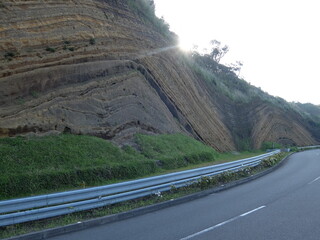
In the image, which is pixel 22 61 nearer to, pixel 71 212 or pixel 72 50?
pixel 72 50

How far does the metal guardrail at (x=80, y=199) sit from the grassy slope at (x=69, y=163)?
2404mm

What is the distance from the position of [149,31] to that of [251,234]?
65.1ft

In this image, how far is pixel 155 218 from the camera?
8.20 meters

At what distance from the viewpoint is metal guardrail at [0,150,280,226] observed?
6.83 metres

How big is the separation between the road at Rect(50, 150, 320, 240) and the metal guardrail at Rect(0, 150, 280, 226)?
793 millimetres

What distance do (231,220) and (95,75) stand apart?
11.2 metres

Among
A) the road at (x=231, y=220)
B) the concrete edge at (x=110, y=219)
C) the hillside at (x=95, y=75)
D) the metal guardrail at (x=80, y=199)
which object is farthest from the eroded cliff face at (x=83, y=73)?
the road at (x=231, y=220)

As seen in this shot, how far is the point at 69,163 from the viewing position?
1197 centimetres

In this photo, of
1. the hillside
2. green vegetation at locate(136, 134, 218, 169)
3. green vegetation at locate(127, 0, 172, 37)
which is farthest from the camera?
green vegetation at locate(127, 0, 172, 37)

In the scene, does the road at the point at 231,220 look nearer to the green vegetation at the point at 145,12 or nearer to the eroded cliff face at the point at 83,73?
the eroded cliff face at the point at 83,73

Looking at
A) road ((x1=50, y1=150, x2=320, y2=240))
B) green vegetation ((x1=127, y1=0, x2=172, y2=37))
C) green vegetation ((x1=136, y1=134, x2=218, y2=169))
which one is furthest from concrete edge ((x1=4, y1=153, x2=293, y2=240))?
green vegetation ((x1=127, y1=0, x2=172, y2=37))

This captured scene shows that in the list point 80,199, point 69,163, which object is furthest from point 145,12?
point 80,199

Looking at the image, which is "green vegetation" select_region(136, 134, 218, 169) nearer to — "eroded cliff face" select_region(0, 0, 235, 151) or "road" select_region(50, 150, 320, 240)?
"eroded cliff face" select_region(0, 0, 235, 151)

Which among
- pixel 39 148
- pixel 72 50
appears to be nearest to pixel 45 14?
pixel 72 50
